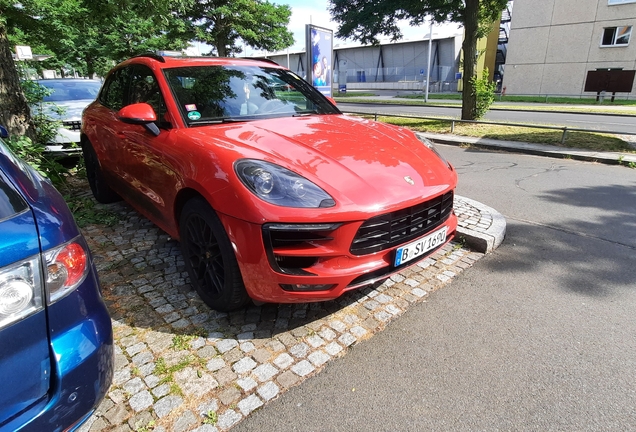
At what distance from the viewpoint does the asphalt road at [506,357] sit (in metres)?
1.88

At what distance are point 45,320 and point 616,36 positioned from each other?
37.2 m

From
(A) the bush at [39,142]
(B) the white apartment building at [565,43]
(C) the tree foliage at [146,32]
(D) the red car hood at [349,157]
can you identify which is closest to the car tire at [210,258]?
(D) the red car hood at [349,157]

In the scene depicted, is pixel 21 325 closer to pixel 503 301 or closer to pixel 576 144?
pixel 503 301

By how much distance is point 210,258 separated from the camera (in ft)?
8.34

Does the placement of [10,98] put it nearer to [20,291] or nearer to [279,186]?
[279,186]

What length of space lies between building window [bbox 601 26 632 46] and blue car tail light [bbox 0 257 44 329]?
36.7m

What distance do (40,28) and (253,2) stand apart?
53.0 feet

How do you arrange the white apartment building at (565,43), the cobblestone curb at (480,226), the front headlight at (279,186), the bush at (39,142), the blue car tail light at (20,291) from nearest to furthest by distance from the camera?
→ the blue car tail light at (20,291) < the front headlight at (279,186) < the cobblestone curb at (480,226) < the bush at (39,142) < the white apartment building at (565,43)

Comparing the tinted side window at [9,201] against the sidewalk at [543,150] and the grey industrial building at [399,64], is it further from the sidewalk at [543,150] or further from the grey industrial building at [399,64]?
the grey industrial building at [399,64]

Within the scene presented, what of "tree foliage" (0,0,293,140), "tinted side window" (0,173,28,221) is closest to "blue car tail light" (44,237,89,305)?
"tinted side window" (0,173,28,221)

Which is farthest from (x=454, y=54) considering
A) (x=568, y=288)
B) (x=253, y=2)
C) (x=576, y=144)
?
(x=568, y=288)

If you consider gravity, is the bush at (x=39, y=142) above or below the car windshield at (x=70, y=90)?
below

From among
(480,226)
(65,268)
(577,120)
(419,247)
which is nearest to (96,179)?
(65,268)

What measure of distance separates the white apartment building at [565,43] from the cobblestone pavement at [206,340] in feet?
111
